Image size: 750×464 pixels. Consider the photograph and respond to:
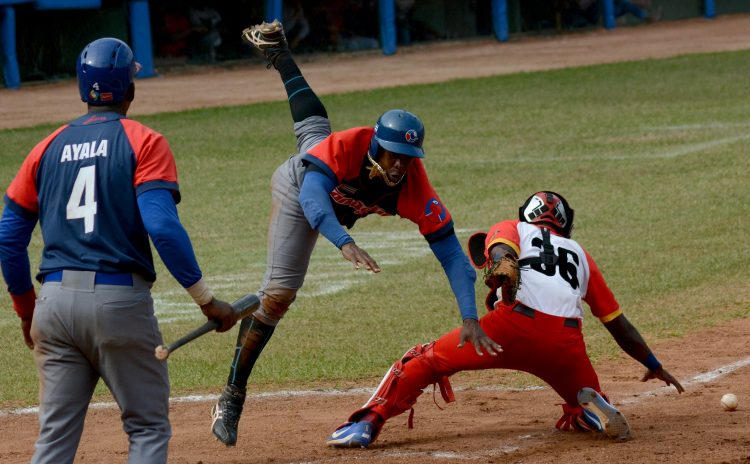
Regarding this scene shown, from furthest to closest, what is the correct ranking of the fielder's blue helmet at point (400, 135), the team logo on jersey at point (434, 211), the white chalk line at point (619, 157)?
1. the white chalk line at point (619, 157)
2. the team logo on jersey at point (434, 211)
3. the fielder's blue helmet at point (400, 135)

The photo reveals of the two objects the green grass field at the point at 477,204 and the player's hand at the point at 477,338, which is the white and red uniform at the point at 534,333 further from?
the green grass field at the point at 477,204

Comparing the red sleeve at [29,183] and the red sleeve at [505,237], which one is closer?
A: the red sleeve at [29,183]

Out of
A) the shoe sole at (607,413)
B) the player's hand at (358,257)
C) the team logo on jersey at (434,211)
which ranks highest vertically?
the team logo on jersey at (434,211)

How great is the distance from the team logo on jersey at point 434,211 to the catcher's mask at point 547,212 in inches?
18.2

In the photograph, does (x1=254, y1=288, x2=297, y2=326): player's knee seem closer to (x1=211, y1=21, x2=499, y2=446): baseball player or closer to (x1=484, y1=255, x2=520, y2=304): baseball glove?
(x1=211, y1=21, x2=499, y2=446): baseball player

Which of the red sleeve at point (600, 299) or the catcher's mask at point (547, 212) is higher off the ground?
the catcher's mask at point (547, 212)

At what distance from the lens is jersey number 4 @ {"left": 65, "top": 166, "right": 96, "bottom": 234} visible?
4.68 metres

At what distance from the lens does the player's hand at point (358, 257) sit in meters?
5.36

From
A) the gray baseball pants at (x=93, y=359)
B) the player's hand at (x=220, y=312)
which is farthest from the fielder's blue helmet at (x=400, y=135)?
the gray baseball pants at (x=93, y=359)

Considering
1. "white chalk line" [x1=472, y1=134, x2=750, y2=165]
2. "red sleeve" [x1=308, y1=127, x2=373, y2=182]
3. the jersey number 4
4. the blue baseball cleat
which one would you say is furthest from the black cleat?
"white chalk line" [x1=472, y1=134, x2=750, y2=165]

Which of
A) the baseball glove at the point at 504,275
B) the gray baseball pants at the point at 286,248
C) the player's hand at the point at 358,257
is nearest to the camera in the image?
the player's hand at the point at 358,257

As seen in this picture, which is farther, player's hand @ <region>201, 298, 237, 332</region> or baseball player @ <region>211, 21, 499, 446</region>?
baseball player @ <region>211, 21, 499, 446</region>

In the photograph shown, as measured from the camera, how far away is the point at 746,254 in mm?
10875

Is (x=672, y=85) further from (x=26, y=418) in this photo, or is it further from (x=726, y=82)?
(x=26, y=418)
